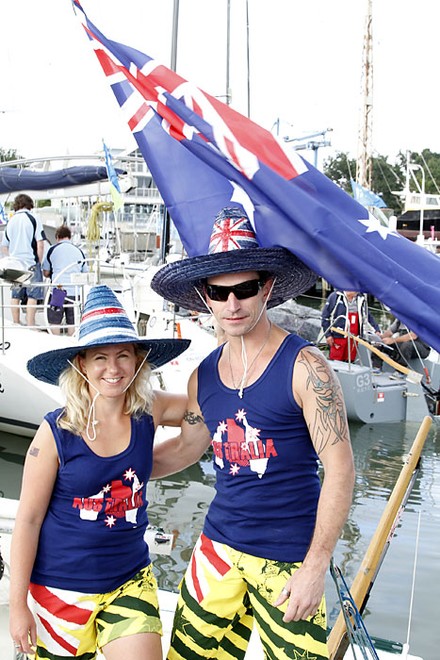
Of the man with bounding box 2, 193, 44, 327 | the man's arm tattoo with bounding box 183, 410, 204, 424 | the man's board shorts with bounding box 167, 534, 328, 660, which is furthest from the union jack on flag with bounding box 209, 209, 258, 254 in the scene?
the man with bounding box 2, 193, 44, 327

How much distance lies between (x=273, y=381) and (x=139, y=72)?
1.51 m

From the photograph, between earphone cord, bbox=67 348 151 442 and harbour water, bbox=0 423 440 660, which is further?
harbour water, bbox=0 423 440 660

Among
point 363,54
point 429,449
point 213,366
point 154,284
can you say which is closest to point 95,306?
point 154,284

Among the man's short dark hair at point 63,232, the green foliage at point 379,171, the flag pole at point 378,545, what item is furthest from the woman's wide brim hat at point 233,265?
the green foliage at point 379,171

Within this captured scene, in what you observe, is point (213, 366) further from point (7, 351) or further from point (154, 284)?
point (7, 351)

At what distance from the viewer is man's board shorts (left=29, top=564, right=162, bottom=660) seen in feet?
7.41

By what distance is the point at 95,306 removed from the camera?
A: 2490 millimetres

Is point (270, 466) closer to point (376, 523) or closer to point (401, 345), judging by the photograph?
point (376, 523)

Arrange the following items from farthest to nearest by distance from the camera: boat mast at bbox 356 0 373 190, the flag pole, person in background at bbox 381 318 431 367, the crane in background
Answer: boat mast at bbox 356 0 373 190, the crane in background, person in background at bbox 381 318 431 367, the flag pole

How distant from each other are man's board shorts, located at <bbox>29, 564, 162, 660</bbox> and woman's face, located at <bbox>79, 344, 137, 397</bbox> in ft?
2.05

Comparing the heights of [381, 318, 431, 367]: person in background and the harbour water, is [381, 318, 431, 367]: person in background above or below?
above

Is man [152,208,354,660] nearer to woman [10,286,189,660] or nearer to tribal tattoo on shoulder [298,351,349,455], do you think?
tribal tattoo on shoulder [298,351,349,455]

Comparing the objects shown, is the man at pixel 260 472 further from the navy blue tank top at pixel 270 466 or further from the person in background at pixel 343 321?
the person in background at pixel 343 321

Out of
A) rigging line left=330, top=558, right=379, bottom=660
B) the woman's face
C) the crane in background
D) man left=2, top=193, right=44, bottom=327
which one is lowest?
rigging line left=330, top=558, right=379, bottom=660
